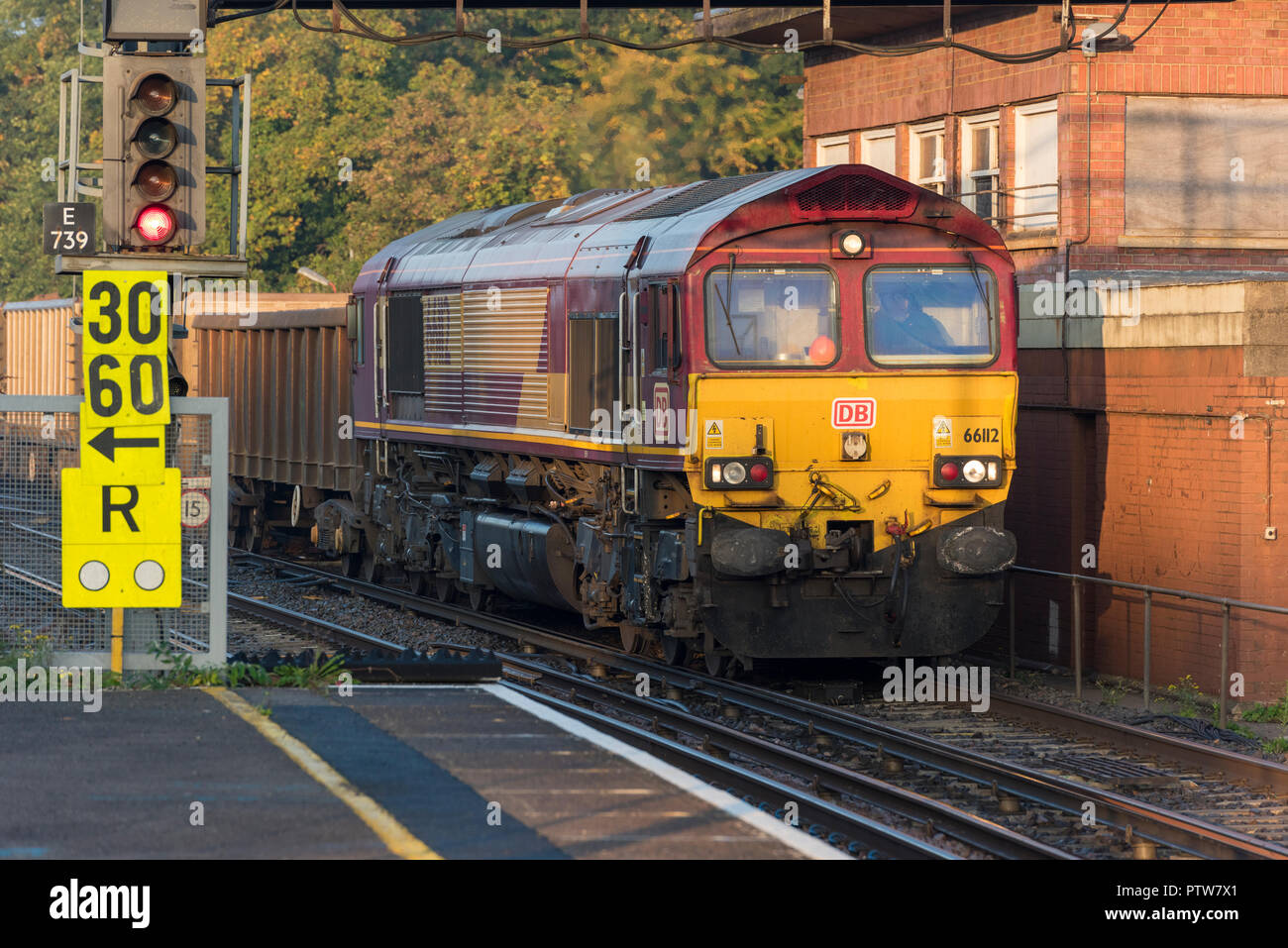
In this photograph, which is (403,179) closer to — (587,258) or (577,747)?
(587,258)

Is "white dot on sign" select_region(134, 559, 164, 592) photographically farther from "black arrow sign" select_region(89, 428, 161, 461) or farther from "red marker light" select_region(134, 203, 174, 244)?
"red marker light" select_region(134, 203, 174, 244)

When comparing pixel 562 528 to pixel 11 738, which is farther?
pixel 562 528

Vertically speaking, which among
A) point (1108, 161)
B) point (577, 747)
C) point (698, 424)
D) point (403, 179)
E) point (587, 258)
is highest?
point (403, 179)

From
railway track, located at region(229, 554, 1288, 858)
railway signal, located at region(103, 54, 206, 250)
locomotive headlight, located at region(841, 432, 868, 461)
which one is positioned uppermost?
railway signal, located at region(103, 54, 206, 250)

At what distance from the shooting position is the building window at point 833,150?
74.3 ft

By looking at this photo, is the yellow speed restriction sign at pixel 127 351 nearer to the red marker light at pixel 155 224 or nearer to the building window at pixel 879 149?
the red marker light at pixel 155 224

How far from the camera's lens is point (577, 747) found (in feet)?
30.1

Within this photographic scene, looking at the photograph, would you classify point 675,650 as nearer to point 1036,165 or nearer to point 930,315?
point 930,315

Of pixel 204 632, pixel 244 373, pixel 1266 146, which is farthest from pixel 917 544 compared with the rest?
pixel 244 373

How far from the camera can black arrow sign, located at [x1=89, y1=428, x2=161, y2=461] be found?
415 inches

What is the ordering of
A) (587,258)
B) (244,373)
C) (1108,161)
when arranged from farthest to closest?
(244,373) → (1108,161) → (587,258)

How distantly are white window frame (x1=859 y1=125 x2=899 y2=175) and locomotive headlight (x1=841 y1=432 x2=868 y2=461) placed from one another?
7.93 m

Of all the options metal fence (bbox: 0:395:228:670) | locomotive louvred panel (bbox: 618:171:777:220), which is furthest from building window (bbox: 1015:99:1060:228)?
metal fence (bbox: 0:395:228:670)

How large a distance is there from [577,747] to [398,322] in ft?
38.8
